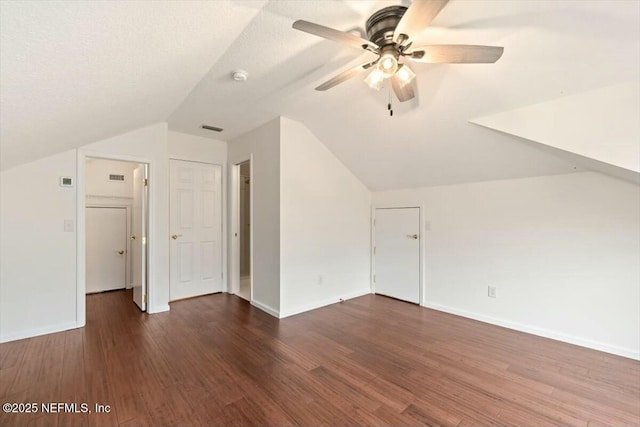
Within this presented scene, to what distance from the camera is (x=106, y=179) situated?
4.68 m

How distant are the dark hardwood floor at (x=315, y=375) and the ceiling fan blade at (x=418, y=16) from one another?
7.35ft

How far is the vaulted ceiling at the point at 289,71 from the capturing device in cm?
125

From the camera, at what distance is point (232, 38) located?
179cm

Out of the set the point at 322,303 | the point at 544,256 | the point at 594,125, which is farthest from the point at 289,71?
the point at 544,256

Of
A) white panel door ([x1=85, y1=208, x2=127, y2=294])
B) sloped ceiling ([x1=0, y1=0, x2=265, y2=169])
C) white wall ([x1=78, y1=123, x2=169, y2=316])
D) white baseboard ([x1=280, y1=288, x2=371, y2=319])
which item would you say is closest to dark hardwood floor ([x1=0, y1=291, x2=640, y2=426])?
white baseboard ([x1=280, y1=288, x2=371, y2=319])

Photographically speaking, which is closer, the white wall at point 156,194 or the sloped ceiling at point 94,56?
the sloped ceiling at point 94,56

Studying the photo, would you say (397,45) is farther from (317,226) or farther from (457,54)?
(317,226)

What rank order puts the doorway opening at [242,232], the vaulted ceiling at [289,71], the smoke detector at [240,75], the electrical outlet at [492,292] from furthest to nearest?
the doorway opening at [242,232] < the electrical outlet at [492,292] < the smoke detector at [240,75] < the vaulted ceiling at [289,71]

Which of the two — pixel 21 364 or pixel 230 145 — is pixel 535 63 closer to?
pixel 230 145

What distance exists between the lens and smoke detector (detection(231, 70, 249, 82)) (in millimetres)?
2359

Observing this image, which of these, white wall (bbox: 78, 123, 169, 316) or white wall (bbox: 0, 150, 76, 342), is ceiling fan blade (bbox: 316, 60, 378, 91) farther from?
white wall (bbox: 0, 150, 76, 342)

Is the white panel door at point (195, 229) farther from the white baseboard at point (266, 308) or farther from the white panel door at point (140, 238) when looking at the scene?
the white baseboard at point (266, 308)

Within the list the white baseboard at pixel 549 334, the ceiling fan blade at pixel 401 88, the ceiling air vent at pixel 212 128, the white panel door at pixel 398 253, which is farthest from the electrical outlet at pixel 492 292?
the ceiling air vent at pixel 212 128

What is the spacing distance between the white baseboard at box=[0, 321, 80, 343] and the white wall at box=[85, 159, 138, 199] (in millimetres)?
2239
